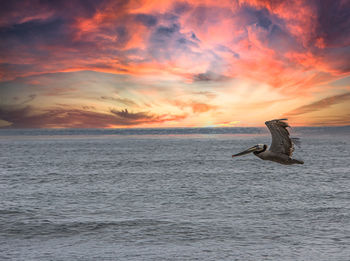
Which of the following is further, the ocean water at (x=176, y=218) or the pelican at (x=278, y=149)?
the ocean water at (x=176, y=218)

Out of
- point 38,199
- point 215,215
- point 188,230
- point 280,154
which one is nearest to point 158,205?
point 215,215

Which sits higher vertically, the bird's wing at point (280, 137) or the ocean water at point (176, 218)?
the bird's wing at point (280, 137)

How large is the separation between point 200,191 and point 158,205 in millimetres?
6553

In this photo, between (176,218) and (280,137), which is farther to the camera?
(176,218)

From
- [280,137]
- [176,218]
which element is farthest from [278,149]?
[176,218]

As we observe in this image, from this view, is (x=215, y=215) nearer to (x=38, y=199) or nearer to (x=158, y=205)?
(x=158, y=205)

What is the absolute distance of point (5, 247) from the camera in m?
17.5

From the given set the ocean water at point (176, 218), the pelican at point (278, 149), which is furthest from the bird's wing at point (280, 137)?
the ocean water at point (176, 218)

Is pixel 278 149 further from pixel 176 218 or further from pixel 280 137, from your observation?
pixel 176 218

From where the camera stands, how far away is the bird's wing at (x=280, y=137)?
12.0 metres

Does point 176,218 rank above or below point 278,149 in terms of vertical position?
below

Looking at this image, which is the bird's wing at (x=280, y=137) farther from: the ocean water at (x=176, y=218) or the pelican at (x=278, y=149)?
the ocean water at (x=176, y=218)

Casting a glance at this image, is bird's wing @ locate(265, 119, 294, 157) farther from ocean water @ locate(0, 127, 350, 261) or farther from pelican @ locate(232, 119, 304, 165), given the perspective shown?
ocean water @ locate(0, 127, 350, 261)

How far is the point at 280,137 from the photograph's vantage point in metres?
12.8
